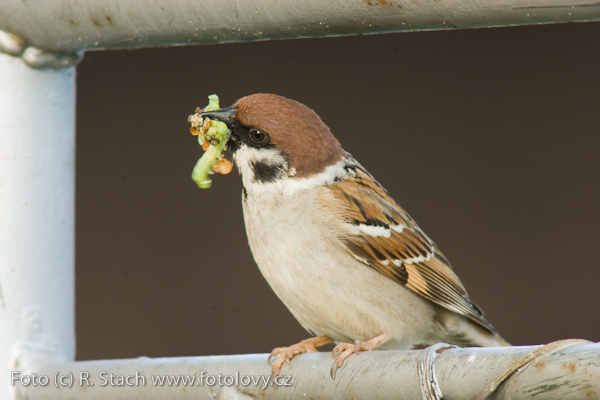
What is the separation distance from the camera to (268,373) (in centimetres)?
131

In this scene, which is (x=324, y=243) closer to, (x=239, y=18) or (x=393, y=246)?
(x=393, y=246)

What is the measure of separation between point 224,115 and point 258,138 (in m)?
0.10

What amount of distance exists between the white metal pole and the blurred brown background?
6.41 feet

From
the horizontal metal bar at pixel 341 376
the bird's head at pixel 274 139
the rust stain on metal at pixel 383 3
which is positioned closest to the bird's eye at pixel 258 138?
the bird's head at pixel 274 139

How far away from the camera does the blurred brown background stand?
327 cm

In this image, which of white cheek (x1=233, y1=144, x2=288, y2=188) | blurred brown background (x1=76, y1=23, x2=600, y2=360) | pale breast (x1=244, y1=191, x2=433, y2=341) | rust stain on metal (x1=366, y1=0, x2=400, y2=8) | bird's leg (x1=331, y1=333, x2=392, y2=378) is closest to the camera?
rust stain on metal (x1=366, y1=0, x2=400, y2=8)

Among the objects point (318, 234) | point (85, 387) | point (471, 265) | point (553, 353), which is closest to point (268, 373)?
point (85, 387)

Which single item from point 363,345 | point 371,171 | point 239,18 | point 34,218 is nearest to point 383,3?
point 239,18

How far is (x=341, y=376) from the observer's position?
4.06 feet

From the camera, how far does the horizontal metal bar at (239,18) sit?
1.02 meters

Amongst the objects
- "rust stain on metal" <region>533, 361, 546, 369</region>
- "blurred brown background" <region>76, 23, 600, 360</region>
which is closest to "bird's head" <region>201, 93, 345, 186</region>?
"rust stain on metal" <region>533, 361, 546, 369</region>

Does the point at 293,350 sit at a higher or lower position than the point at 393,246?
lower

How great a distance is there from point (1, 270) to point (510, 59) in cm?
231

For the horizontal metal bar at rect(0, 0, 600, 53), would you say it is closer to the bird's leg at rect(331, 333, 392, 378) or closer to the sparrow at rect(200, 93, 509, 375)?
the sparrow at rect(200, 93, 509, 375)
